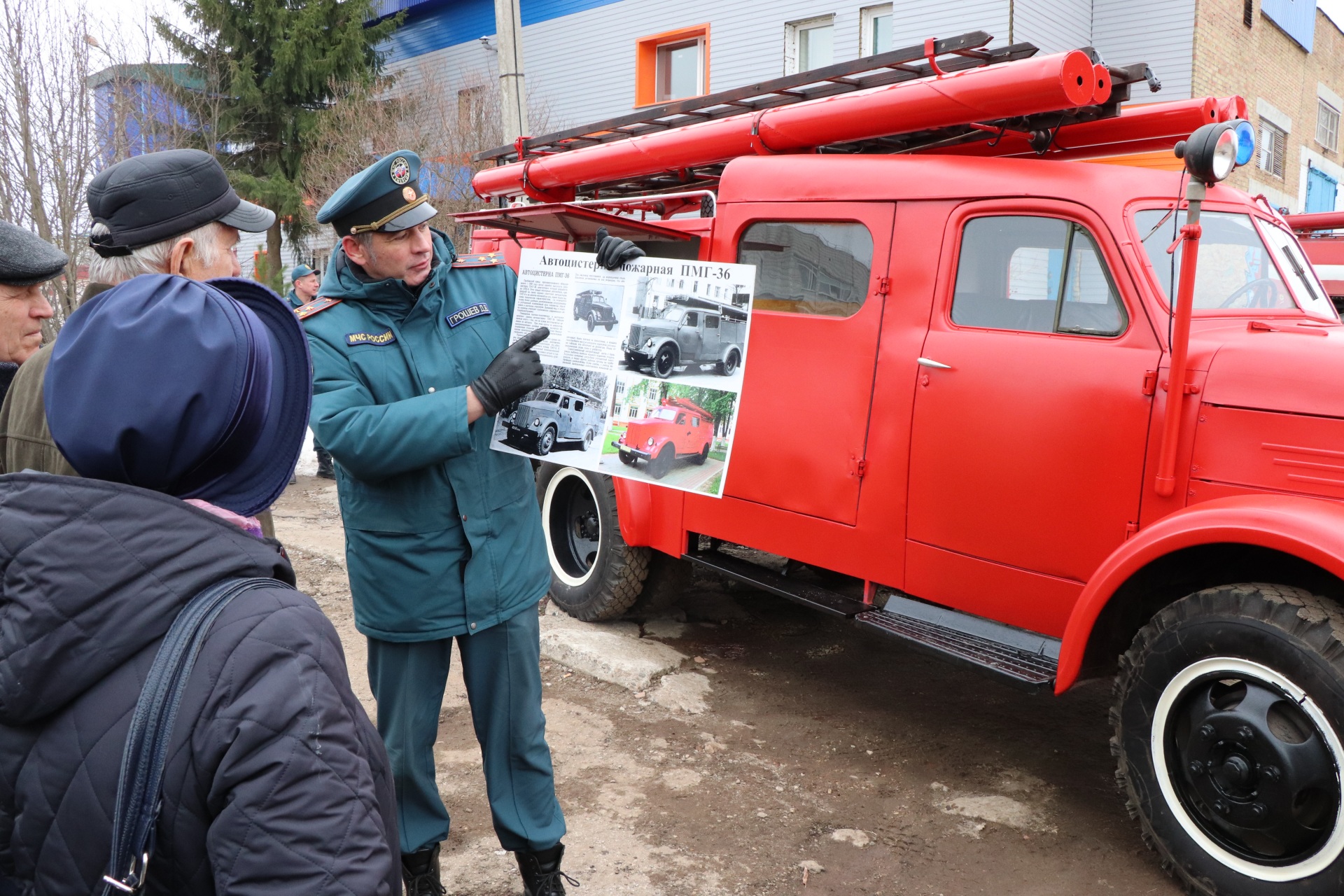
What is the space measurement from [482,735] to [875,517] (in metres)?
1.87

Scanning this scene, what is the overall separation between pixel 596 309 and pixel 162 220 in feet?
4.21

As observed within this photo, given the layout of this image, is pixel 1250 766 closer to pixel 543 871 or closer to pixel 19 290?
pixel 543 871

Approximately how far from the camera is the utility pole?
1031 cm

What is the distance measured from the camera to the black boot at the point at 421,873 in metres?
2.92

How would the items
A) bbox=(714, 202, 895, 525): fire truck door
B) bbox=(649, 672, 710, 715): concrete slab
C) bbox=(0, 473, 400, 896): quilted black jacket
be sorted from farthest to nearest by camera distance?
bbox=(649, 672, 710, 715): concrete slab → bbox=(714, 202, 895, 525): fire truck door → bbox=(0, 473, 400, 896): quilted black jacket

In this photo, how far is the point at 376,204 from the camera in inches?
105

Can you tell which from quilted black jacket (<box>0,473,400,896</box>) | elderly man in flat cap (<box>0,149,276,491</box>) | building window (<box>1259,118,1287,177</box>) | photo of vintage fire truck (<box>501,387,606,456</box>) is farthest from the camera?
building window (<box>1259,118,1287,177</box>)

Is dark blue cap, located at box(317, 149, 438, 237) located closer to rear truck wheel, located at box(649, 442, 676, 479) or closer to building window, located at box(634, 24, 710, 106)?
rear truck wheel, located at box(649, 442, 676, 479)

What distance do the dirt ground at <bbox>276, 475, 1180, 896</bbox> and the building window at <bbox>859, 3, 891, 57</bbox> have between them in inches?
376

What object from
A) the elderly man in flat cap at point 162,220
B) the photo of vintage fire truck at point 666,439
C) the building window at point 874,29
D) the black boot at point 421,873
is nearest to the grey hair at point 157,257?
the elderly man in flat cap at point 162,220

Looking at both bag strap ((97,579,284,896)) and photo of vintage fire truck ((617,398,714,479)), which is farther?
photo of vintage fire truck ((617,398,714,479))

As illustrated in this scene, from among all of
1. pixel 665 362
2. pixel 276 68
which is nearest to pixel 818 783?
pixel 665 362

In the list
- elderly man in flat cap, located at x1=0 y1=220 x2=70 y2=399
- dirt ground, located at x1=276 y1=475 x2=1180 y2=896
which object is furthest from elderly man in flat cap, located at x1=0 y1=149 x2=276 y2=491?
dirt ground, located at x1=276 y1=475 x2=1180 y2=896

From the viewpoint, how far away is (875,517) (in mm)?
4102
